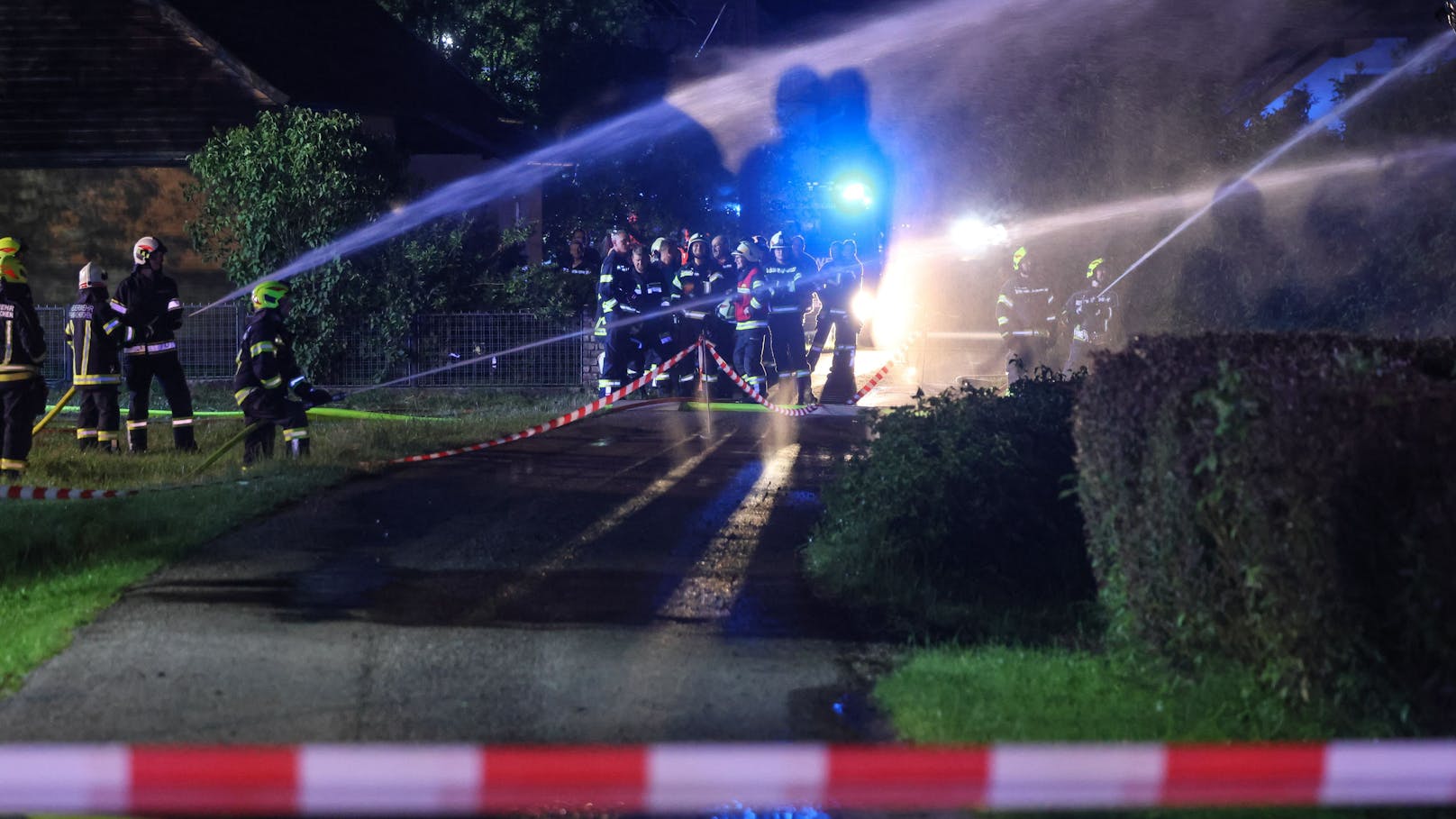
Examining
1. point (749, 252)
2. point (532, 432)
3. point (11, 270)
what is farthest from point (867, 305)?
point (11, 270)

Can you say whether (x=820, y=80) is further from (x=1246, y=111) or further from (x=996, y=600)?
(x=996, y=600)

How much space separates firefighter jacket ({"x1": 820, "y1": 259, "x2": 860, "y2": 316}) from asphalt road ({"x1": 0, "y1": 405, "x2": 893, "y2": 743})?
848 centimetres

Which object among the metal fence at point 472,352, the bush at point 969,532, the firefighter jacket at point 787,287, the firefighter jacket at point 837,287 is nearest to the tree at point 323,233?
the metal fence at point 472,352

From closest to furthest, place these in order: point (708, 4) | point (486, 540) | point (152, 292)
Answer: point (486, 540), point (152, 292), point (708, 4)

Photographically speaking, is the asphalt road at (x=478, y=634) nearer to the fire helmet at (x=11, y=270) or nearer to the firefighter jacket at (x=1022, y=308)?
the fire helmet at (x=11, y=270)

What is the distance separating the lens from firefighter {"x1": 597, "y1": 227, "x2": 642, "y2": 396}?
17.2m

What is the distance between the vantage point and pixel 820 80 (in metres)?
27.4

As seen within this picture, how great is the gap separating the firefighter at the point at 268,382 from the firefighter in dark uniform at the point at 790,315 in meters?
7.51

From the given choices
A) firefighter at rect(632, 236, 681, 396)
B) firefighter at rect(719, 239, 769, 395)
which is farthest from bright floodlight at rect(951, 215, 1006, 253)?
firefighter at rect(632, 236, 681, 396)

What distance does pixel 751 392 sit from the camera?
56.6 feet

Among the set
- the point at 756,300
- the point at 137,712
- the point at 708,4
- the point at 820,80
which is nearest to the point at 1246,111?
the point at 820,80

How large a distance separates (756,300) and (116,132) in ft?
39.0

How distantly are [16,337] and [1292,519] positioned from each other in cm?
968

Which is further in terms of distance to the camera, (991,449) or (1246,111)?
(1246,111)
